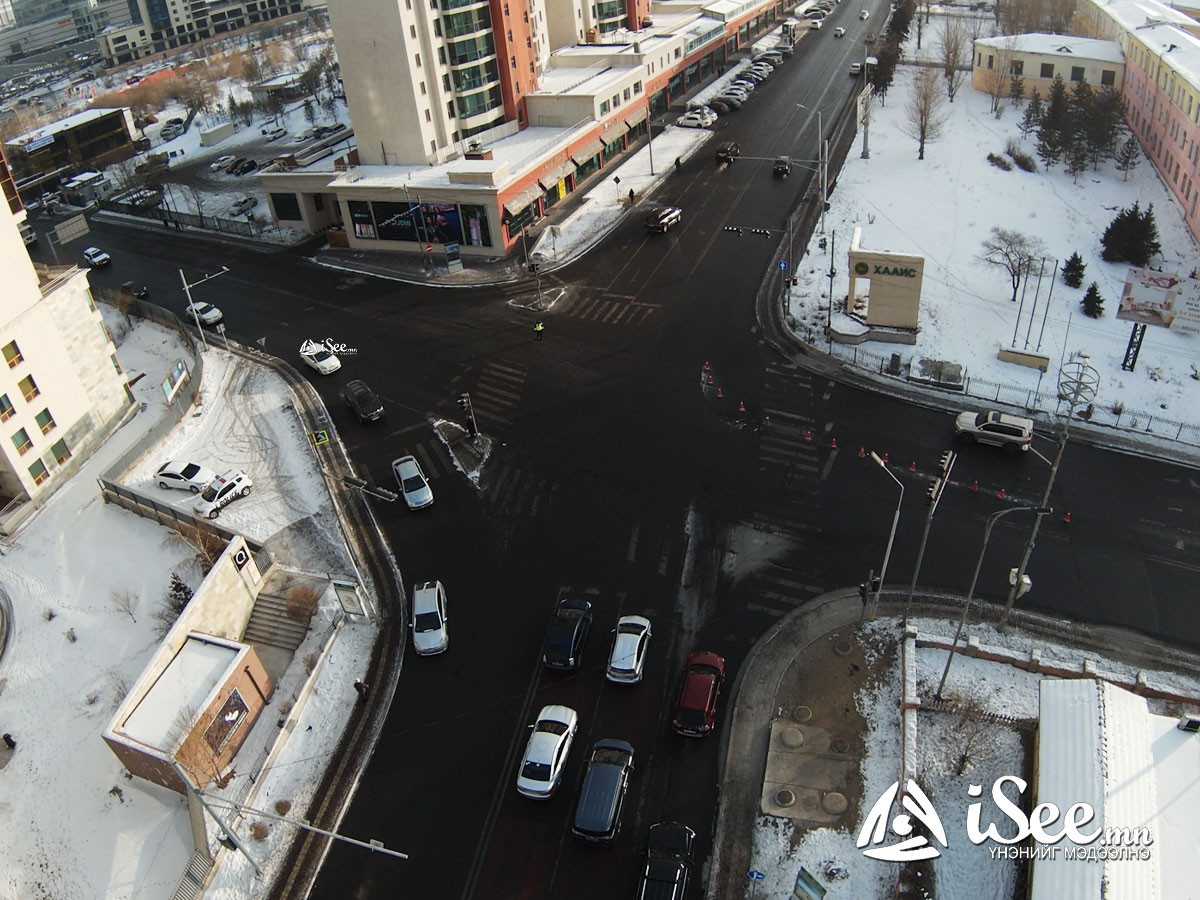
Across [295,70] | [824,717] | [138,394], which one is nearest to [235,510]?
[138,394]

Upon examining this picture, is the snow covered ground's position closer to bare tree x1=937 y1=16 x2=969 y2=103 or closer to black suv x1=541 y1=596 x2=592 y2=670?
black suv x1=541 y1=596 x2=592 y2=670

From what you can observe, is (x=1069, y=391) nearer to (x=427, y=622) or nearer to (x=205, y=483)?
(x=427, y=622)

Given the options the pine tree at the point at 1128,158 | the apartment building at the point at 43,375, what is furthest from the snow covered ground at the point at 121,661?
the pine tree at the point at 1128,158

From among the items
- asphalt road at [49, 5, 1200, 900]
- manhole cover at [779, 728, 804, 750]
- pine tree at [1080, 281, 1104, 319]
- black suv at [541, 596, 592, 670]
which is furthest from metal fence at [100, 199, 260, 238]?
pine tree at [1080, 281, 1104, 319]

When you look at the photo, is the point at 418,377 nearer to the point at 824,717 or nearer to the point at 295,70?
the point at 824,717

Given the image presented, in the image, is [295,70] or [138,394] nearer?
[138,394]

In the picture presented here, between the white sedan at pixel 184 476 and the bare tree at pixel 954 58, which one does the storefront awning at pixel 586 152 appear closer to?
the white sedan at pixel 184 476
